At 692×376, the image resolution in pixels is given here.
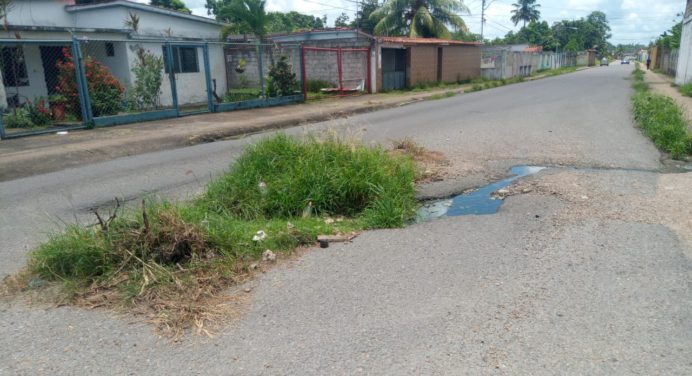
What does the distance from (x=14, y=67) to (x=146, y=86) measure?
4.52 metres

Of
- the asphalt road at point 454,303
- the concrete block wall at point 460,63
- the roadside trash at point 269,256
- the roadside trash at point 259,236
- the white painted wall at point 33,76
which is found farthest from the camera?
the concrete block wall at point 460,63

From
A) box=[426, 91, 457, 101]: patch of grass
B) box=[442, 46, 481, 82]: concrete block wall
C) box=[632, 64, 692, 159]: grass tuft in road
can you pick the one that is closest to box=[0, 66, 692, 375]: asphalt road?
box=[632, 64, 692, 159]: grass tuft in road

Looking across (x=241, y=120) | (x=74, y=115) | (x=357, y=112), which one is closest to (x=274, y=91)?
(x=357, y=112)

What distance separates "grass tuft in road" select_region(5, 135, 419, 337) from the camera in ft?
12.7

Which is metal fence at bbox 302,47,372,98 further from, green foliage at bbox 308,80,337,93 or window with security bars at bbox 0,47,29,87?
window with security bars at bbox 0,47,29,87

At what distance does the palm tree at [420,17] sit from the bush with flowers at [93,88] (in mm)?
23546

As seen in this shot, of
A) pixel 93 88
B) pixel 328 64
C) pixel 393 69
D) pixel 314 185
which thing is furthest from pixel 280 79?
pixel 314 185

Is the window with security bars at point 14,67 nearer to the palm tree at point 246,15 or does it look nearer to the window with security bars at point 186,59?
the window with security bars at point 186,59

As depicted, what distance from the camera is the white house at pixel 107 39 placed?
16.0m

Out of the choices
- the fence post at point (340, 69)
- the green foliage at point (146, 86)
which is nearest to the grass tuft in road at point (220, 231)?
the green foliage at point (146, 86)

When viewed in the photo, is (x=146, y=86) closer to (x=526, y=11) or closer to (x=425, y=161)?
(x=425, y=161)

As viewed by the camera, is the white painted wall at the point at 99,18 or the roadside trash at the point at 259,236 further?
the white painted wall at the point at 99,18

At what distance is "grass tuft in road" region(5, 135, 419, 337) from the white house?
10459mm

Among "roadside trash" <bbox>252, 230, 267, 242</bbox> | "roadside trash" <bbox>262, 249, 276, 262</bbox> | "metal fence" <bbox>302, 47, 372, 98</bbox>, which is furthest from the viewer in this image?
"metal fence" <bbox>302, 47, 372, 98</bbox>
